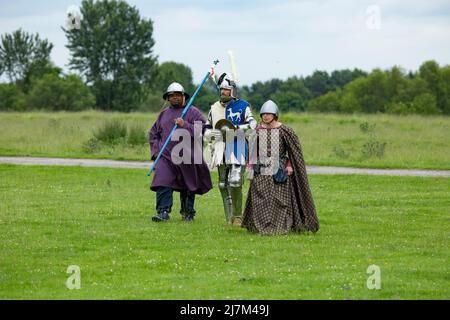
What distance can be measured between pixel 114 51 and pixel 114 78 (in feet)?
6.87

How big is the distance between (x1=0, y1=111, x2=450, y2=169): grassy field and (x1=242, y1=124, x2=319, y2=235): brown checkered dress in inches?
488

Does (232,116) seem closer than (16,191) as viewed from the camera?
Yes

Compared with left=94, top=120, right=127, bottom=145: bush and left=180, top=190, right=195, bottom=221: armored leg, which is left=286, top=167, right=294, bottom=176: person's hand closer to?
left=180, top=190, right=195, bottom=221: armored leg

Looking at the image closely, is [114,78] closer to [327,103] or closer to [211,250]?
[327,103]

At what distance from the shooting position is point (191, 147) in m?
16.0

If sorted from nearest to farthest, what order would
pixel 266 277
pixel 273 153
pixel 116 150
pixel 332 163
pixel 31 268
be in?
1. pixel 266 277
2. pixel 31 268
3. pixel 273 153
4. pixel 332 163
5. pixel 116 150

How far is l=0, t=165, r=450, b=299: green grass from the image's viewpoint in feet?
33.1

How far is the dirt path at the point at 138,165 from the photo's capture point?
2480 cm

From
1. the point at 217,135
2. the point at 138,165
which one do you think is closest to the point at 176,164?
the point at 217,135

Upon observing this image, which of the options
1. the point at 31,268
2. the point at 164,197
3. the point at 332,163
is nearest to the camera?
the point at 31,268

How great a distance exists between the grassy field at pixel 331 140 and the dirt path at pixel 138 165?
766mm

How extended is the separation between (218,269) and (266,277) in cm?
79

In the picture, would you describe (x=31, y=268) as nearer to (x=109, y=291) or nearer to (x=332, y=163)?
(x=109, y=291)
